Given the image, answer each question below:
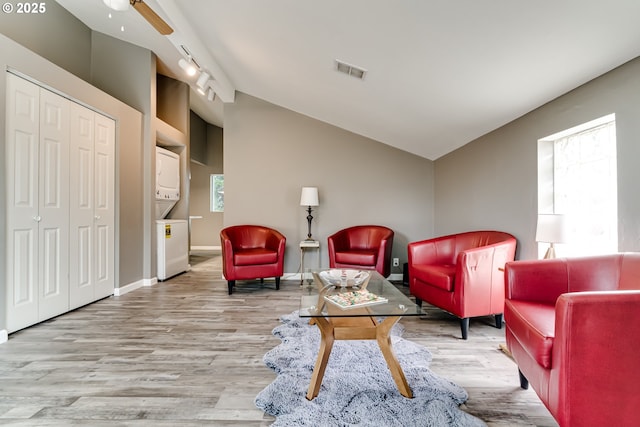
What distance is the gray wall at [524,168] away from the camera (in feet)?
5.48

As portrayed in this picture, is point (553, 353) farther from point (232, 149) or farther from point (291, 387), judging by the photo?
point (232, 149)

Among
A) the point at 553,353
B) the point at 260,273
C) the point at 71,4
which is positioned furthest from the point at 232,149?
the point at 553,353

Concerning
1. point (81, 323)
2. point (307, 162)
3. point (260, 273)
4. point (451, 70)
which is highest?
point (451, 70)

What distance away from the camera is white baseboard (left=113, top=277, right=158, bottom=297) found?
11.8ft

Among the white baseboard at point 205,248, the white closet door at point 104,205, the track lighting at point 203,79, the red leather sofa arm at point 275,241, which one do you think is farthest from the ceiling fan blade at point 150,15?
the white baseboard at point 205,248

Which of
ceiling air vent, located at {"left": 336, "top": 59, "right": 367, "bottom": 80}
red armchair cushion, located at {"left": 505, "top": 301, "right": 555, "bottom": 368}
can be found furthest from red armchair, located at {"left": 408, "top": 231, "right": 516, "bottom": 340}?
ceiling air vent, located at {"left": 336, "top": 59, "right": 367, "bottom": 80}

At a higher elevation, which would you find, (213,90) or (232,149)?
(213,90)

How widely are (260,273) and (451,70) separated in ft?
9.81

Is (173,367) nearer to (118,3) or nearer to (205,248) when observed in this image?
(118,3)

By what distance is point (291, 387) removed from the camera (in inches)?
63.4

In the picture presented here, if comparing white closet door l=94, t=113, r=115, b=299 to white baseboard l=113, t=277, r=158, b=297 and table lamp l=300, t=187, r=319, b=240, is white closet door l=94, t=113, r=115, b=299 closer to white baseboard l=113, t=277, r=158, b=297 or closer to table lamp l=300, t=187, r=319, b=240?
white baseboard l=113, t=277, r=158, b=297

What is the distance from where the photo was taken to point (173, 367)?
74.5 inches

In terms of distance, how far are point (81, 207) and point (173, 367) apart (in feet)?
7.39

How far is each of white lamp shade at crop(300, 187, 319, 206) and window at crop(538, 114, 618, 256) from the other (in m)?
2.60
